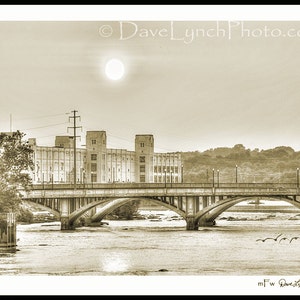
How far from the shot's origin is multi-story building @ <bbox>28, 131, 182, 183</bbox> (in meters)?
18.7

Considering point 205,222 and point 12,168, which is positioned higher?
point 12,168

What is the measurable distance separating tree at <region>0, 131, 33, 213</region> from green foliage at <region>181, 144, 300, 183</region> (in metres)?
3.65

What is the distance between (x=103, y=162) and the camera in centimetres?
2286

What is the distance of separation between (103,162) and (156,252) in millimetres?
3865

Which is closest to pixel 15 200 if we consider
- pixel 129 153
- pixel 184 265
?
pixel 129 153

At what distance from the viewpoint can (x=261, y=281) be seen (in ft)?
45.9

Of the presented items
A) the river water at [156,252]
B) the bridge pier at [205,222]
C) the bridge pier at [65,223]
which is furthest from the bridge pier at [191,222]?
the bridge pier at [65,223]

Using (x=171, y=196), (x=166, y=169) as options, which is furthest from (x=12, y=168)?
(x=171, y=196)

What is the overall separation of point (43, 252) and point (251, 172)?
226 inches

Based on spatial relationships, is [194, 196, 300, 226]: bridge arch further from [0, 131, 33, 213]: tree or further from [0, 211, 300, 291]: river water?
[0, 131, 33, 213]: tree

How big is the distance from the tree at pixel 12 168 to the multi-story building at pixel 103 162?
14.1 inches

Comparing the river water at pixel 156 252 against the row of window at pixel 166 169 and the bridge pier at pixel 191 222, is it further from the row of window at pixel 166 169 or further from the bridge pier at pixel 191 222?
the row of window at pixel 166 169
